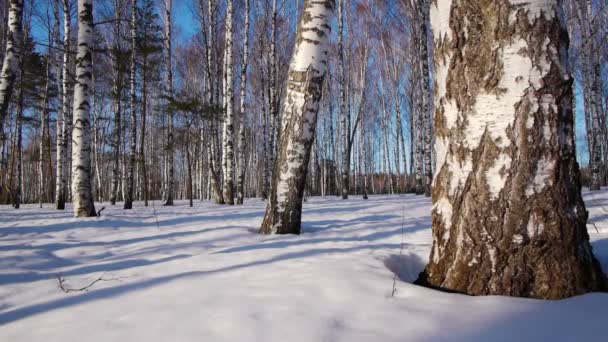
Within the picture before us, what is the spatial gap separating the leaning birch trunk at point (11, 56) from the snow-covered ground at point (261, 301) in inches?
111

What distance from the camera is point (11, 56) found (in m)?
4.45

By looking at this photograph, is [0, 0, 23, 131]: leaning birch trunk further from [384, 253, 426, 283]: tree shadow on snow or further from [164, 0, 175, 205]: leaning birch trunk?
[164, 0, 175, 205]: leaning birch trunk

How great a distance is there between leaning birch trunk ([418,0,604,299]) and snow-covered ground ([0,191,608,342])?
0.54ft

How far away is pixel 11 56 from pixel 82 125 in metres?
1.38

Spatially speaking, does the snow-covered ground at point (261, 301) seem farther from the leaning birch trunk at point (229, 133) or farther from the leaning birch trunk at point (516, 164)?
the leaning birch trunk at point (229, 133)

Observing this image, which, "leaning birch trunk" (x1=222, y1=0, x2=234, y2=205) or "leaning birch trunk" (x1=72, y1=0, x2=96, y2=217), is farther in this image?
"leaning birch trunk" (x1=222, y1=0, x2=234, y2=205)

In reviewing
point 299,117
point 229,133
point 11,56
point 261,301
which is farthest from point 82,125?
point 261,301

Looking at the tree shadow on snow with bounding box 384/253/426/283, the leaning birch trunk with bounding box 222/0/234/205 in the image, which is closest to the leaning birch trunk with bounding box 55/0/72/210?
the leaning birch trunk with bounding box 222/0/234/205

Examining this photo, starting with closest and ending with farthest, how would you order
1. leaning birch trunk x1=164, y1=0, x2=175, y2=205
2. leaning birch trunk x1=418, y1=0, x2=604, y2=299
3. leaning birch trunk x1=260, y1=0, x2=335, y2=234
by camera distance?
leaning birch trunk x1=418, y1=0, x2=604, y2=299
leaning birch trunk x1=260, y1=0, x2=335, y2=234
leaning birch trunk x1=164, y1=0, x2=175, y2=205

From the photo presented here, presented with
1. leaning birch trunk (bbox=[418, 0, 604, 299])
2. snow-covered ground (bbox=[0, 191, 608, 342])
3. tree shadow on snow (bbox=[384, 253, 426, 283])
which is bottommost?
tree shadow on snow (bbox=[384, 253, 426, 283])

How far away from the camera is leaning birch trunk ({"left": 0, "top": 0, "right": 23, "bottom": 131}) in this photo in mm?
4438

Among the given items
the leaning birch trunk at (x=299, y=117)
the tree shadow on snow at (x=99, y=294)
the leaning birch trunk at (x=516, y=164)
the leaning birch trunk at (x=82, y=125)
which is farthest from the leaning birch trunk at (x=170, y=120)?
the leaning birch trunk at (x=516, y=164)

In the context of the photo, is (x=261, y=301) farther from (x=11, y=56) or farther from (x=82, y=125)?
(x=82, y=125)

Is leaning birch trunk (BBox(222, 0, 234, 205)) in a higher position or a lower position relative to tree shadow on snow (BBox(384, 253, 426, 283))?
higher
